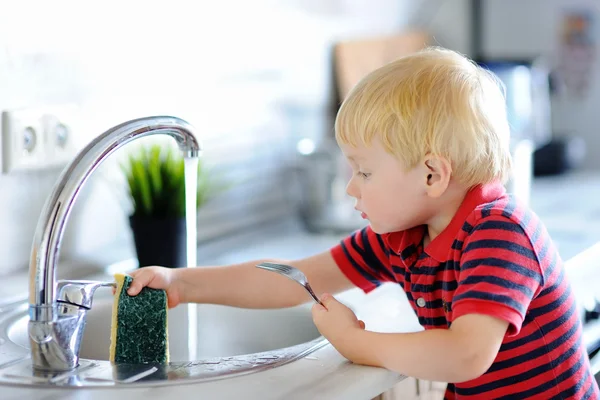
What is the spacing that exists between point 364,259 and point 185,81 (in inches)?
22.1

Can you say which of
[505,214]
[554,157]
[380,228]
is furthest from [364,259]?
[554,157]

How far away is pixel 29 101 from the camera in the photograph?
1.37 metres

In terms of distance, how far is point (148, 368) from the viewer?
1019mm

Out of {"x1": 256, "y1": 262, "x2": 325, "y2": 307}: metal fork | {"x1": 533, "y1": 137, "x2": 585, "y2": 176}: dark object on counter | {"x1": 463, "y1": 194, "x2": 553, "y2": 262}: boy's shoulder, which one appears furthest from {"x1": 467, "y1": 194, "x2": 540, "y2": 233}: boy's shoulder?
{"x1": 533, "y1": 137, "x2": 585, "y2": 176}: dark object on counter

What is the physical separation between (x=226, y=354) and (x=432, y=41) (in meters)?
1.28

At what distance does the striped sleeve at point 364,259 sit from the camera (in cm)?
125

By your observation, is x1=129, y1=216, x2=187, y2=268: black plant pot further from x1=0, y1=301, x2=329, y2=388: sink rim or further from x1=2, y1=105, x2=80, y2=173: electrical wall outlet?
x1=0, y1=301, x2=329, y2=388: sink rim

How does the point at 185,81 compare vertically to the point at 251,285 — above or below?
above

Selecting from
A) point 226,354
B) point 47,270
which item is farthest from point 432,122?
point 226,354

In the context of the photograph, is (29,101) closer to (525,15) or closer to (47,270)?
(47,270)

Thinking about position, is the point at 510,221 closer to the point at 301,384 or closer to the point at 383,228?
the point at 383,228

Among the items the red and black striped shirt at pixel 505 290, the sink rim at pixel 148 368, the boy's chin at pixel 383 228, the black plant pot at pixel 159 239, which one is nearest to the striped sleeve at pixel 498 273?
the red and black striped shirt at pixel 505 290

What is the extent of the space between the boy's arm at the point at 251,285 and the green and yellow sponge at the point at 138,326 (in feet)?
0.36

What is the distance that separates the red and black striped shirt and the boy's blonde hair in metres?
0.06
